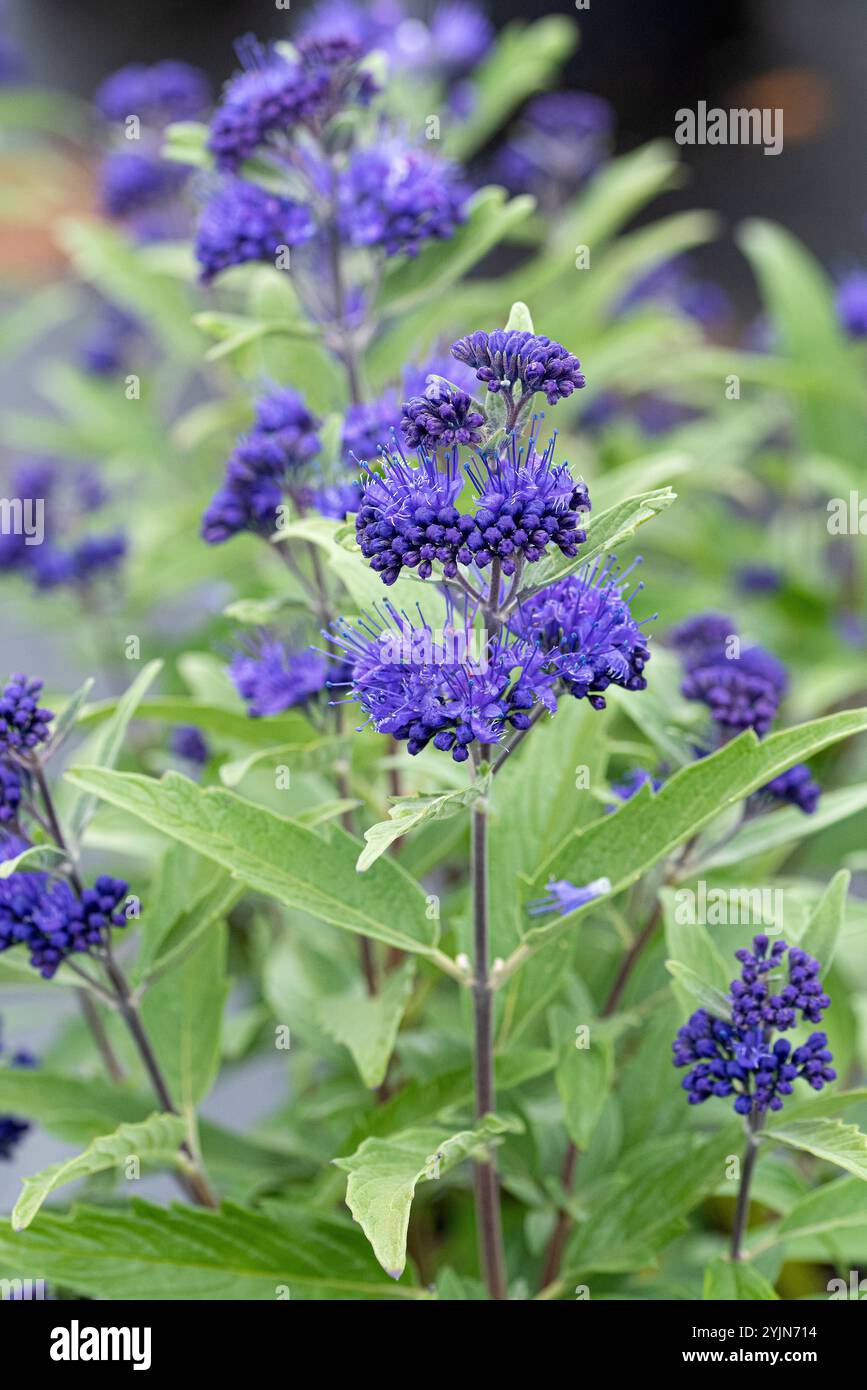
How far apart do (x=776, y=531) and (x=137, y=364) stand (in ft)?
2.84

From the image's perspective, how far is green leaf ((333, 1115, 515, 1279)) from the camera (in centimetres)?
64

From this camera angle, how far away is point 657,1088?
3.10 feet

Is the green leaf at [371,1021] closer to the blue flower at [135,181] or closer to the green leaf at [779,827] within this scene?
the green leaf at [779,827]

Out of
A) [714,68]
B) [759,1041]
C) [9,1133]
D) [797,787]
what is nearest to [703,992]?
[759,1041]

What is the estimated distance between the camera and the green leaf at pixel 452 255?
986mm

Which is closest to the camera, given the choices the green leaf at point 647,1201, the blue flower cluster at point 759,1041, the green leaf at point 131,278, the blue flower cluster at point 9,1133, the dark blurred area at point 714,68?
the blue flower cluster at point 759,1041

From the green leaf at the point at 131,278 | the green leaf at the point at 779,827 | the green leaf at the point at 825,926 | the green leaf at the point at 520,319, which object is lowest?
the green leaf at the point at 825,926

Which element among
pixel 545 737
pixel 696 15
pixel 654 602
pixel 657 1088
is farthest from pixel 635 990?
pixel 696 15

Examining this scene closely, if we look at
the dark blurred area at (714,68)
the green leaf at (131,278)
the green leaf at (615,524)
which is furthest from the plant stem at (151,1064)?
the dark blurred area at (714,68)

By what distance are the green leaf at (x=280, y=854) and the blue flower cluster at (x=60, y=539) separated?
705mm

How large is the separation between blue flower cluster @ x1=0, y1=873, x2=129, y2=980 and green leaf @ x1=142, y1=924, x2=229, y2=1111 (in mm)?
130

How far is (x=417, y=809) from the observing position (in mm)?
626

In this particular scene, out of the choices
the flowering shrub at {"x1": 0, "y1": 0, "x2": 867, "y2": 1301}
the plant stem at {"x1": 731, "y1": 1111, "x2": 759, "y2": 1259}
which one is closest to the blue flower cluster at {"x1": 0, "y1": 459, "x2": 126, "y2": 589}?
the flowering shrub at {"x1": 0, "y1": 0, "x2": 867, "y2": 1301}

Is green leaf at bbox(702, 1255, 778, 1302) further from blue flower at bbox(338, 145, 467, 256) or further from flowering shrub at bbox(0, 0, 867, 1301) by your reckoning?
blue flower at bbox(338, 145, 467, 256)
